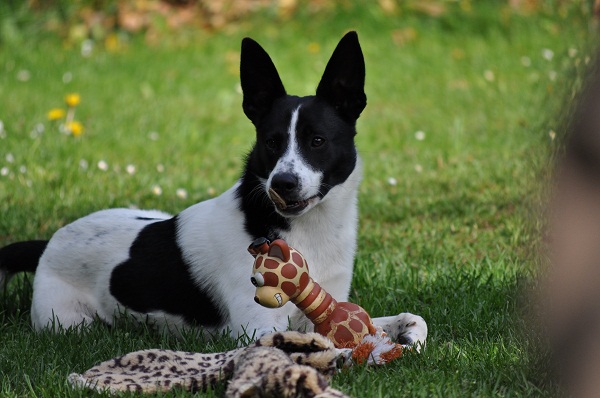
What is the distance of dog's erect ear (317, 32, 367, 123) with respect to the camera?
368 centimetres

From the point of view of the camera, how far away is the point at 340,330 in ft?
10.7

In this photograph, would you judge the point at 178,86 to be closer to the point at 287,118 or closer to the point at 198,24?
the point at 198,24

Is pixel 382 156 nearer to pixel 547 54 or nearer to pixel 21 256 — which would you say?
pixel 547 54

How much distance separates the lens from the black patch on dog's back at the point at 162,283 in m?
3.76

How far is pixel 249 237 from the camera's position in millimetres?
3637

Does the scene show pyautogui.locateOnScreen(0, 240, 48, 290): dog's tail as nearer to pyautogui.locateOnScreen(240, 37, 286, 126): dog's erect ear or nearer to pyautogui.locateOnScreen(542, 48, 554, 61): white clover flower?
pyautogui.locateOnScreen(240, 37, 286, 126): dog's erect ear

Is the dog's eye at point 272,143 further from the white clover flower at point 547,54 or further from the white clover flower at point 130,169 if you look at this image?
the white clover flower at point 547,54

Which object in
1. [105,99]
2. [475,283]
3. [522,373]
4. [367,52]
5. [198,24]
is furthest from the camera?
[198,24]

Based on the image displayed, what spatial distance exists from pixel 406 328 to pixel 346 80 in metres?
1.01

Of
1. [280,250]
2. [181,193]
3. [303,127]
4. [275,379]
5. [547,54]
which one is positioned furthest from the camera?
[547,54]

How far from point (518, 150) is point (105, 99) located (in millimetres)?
3560

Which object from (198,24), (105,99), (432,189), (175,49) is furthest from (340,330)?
(198,24)

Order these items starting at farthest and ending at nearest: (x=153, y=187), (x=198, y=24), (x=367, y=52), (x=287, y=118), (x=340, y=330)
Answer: (x=198, y=24), (x=367, y=52), (x=153, y=187), (x=287, y=118), (x=340, y=330)

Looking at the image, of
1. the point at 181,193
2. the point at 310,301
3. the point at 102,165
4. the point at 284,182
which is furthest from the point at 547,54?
the point at 310,301
